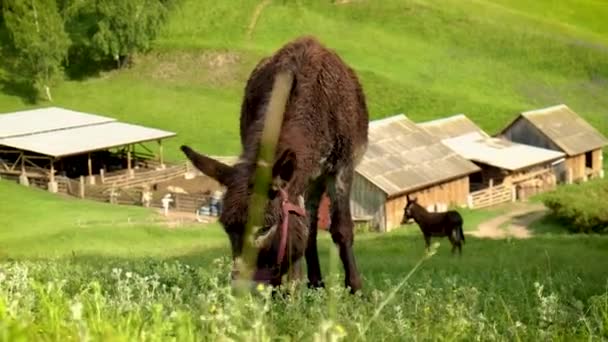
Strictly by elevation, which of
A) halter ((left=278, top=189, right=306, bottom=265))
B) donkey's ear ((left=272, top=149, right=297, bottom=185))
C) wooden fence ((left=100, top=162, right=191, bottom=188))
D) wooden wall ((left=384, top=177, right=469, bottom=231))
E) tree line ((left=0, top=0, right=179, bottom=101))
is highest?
donkey's ear ((left=272, top=149, right=297, bottom=185))

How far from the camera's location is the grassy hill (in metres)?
66.9

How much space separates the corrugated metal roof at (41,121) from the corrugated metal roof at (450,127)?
62.5 ft

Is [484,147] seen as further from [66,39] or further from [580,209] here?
[66,39]

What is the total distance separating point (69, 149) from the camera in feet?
163

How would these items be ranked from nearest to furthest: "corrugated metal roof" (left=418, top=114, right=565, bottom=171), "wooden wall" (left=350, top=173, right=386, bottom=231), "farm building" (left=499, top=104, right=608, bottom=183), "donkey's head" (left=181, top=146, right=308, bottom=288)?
"donkey's head" (left=181, top=146, right=308, bottom=288), "wooden wall" (left=350, top=173, right=386, bottom=231), "corrugated metal roof" (left=418, top=114, right=565, bottom=171), "farm building" (left=499, top=104, right=608, bottom=183)

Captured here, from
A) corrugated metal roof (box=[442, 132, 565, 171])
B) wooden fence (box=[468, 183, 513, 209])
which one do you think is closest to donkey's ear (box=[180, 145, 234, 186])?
wooden fence (box=[468, 183, 513, 209])

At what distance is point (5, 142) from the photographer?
5212cm

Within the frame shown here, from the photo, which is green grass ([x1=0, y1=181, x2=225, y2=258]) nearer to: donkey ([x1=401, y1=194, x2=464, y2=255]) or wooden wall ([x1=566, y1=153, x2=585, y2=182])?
donkey ([x1=401, y1=194, x2=464, y2=255])

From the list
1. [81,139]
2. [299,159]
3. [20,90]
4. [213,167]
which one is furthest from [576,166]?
[213,167]

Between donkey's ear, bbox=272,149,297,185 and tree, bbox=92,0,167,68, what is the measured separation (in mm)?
65801

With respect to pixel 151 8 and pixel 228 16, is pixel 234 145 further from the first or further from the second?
pixel 228 16

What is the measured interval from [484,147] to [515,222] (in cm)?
1095

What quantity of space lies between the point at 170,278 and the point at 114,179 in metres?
44.8

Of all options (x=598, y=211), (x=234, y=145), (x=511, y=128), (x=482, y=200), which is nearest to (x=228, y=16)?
(x=234, y=145)
